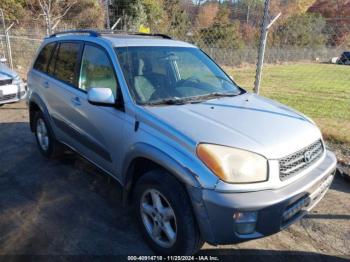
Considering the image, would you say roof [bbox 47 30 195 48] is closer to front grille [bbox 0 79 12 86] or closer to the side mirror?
the side mirror

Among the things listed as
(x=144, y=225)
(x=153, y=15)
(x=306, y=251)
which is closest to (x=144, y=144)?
(x=144, y=225)

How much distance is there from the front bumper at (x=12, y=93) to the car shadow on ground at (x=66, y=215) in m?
3.32

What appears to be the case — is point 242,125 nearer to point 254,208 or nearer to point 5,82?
point 254,208

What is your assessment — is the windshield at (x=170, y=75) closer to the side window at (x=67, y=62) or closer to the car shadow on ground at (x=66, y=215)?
the side window at (x=67, y=62)

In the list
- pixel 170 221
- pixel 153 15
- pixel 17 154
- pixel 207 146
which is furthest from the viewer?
pixel 153 15

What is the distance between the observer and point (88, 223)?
345 cm

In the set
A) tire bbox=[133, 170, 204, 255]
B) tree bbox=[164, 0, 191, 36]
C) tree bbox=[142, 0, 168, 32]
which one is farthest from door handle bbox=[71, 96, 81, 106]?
tree bbox=[142, 0, 168, 32]

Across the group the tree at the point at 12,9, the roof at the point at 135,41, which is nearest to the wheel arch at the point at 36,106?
the roof at the point at 135,41

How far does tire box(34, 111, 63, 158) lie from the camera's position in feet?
15.8

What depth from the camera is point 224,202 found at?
7.69ft

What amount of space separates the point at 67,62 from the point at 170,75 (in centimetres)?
148

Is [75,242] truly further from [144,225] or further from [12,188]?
[12,188]

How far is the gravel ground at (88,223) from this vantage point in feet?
10.1

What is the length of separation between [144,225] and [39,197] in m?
1.58
